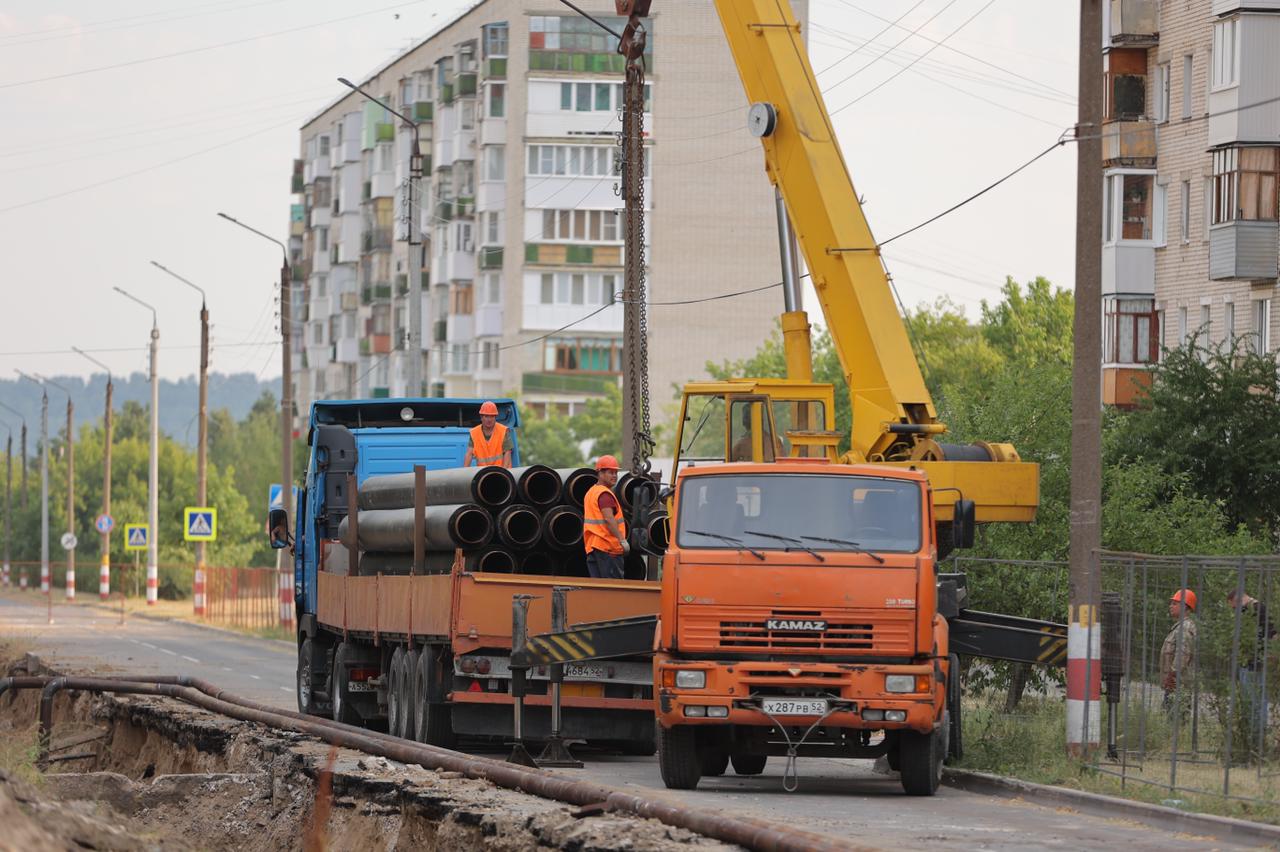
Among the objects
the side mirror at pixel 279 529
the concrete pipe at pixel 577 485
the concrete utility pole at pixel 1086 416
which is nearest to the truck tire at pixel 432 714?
→ the concrete pipe at pixel 577 485

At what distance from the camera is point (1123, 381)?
169 feet

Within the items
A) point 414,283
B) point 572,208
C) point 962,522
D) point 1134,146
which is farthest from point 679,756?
point 572,208

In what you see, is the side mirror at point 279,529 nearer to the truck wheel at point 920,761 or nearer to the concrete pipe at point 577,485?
the concrete pipe at point 577,485

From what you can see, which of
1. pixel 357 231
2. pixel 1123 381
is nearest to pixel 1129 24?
pixel 1123 381

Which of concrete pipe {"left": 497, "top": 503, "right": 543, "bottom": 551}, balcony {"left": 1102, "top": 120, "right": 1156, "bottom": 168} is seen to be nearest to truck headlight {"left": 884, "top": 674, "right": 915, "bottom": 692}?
concrete pipe {"left": 497, "top": 503, "right": 543, "bottom": 551}

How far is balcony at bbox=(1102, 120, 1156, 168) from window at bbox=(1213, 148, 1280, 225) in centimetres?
519

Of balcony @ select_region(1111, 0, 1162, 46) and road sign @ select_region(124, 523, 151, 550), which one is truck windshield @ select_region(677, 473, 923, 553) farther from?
road sign @ select_region(124, 523, 151, 550)

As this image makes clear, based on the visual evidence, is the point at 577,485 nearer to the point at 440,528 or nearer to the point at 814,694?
the point at 440,528

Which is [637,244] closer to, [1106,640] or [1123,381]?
[1106,640]

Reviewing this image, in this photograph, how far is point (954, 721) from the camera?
784 inches

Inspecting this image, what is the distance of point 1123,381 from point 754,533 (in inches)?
1420

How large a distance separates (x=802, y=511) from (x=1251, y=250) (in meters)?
32.2

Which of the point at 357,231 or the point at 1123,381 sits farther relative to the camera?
A: the point at 357,231

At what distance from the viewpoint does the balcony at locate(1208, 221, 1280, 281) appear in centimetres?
4678
